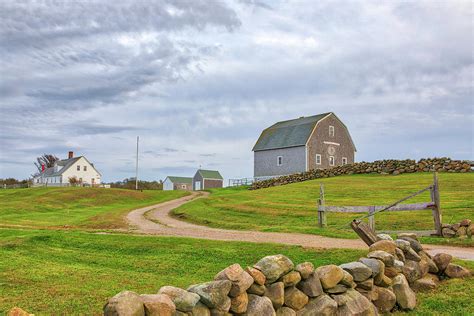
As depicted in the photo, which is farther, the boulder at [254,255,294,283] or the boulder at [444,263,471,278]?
the boulder at [444,263,471,278]

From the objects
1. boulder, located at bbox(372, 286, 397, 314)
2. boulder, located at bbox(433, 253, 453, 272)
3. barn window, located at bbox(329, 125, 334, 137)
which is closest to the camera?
boulder, located at bbox(372, 286, 397, 314)

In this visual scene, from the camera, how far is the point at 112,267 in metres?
13.0

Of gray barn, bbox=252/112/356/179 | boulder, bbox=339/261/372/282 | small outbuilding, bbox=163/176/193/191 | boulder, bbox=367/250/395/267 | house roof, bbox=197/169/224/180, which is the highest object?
gray barn, bbox=252/112/356/179

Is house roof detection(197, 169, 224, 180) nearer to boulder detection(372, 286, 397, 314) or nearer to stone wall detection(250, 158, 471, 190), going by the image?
stone wall detection(250, 158, 471, 190)

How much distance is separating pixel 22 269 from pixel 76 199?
139 ft

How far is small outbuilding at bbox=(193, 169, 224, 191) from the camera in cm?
8938

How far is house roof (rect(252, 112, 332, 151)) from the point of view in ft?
199

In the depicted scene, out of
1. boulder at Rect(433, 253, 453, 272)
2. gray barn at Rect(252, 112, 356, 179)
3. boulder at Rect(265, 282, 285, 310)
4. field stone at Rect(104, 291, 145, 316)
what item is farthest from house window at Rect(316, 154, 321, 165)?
field stone at Rect(104, 291, 145, 316)

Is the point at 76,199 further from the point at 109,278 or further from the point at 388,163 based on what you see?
the point at 109,278

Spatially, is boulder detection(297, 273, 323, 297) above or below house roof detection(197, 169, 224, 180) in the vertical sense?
below

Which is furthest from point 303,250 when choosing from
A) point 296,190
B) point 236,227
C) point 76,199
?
point 76,199

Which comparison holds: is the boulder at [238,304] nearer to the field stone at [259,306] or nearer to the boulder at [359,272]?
the field stone at [259,306]

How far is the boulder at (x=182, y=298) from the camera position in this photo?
626cm

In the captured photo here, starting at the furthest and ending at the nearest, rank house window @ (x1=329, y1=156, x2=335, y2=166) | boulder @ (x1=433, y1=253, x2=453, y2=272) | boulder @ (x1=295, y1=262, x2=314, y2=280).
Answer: house window @ (x1=329, y1=156, x2=335, y2=166)
boulder @ (x1=433, y1=253, x2=453, y2=272)
boulder @ (x1=295, y1=262, x2=314, y2=280)
